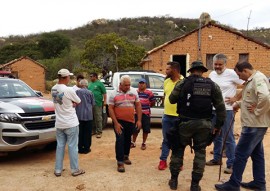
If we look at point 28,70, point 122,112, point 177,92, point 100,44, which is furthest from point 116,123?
point 28,70

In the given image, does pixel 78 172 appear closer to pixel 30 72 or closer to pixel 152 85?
pixel 152 85

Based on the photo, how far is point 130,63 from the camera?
83.6 ft

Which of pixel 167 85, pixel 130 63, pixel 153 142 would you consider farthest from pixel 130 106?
pixel 130 63

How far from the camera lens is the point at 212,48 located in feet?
63.1

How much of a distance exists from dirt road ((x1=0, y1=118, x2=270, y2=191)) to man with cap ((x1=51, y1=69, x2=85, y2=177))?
0.27 metres

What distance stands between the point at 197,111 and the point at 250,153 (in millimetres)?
957

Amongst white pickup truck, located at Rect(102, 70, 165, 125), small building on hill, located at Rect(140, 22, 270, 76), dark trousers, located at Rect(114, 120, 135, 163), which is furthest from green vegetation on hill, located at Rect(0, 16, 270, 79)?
dark trousers, located at Rect(114, 120, 135, 163)

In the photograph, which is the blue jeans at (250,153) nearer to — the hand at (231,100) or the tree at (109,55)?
the hand at (231,100)

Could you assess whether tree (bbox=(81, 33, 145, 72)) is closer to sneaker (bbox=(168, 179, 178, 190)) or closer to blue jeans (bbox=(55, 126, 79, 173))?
blue jeans (bbox=(55, 126, 79, 173))

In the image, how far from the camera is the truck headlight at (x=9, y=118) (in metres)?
5.59

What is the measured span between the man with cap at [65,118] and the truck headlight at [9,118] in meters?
0.91

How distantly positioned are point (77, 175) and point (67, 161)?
3.17 ft

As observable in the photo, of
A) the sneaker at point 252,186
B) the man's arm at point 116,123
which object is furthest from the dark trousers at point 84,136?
the sneaker at point 252,186

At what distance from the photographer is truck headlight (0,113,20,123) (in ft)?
18.4
